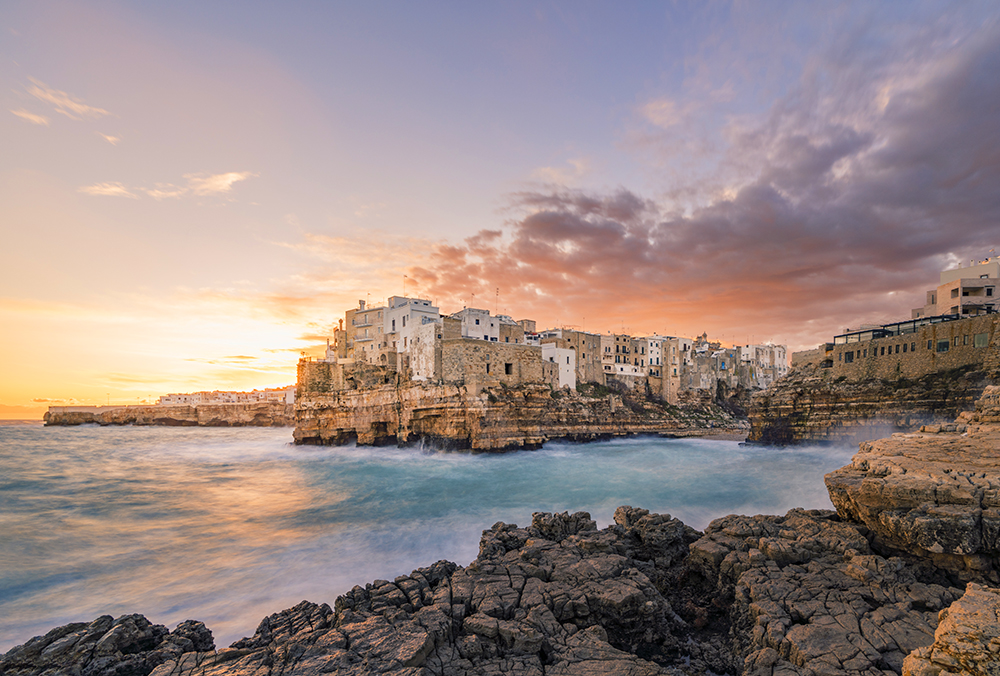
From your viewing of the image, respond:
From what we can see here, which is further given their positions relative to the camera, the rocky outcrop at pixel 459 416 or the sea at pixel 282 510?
the rocky outcrop at pixel 459 416

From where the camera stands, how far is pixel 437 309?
45.4 metres

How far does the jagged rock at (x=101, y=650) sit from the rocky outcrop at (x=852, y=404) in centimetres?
2640

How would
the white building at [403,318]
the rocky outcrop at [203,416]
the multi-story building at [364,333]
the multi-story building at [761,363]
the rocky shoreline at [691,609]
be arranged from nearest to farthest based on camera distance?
the rocky shoreline at [691,609]
the white building at [403,318]
the multi-story building at [364,333]
the multi-story building at [761,363]
the rocky outcrop at [203,416]

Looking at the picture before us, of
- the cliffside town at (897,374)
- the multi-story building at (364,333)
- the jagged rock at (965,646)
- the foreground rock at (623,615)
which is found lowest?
the foreground rock at (623,615)

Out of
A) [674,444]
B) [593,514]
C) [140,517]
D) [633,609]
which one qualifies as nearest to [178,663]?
[633,609]

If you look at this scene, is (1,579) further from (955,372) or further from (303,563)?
(955,372)

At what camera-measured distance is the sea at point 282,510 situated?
9898mm

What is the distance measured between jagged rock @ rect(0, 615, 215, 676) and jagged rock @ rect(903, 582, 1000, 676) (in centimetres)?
862

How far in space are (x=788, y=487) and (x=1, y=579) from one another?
28.0 m

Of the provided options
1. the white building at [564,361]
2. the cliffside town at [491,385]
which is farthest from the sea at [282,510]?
the white building at [564,361]

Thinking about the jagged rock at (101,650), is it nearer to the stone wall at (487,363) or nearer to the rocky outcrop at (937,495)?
the rocky outcrop at (937,495)

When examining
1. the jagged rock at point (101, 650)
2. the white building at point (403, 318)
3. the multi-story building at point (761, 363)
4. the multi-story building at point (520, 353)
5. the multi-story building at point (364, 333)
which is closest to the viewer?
the jagged rock at point (101, 650)

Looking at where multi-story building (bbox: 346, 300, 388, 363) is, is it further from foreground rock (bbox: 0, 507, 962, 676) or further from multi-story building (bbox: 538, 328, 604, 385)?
foreground rock (bbox: 0, 507, 962, 676)

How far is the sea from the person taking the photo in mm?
9898
